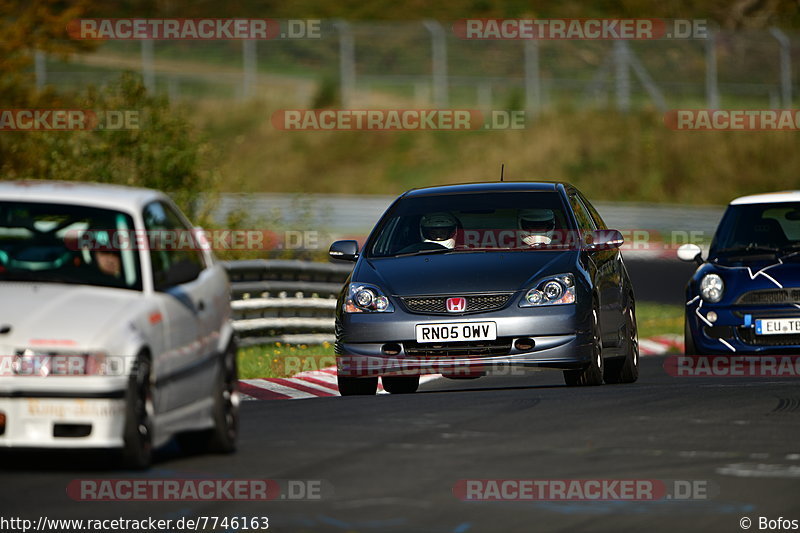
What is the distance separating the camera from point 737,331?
15.1m

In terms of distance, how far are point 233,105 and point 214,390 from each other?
149ft

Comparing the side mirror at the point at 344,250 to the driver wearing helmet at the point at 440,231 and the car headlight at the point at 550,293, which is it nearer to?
the driver wearing helmet at the point at 440,231

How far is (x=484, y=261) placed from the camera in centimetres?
1259

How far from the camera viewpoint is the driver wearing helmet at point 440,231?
13.3 meters

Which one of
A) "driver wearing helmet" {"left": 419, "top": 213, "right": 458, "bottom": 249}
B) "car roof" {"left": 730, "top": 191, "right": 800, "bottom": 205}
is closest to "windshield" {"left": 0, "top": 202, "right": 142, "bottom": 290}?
"driver wearing helmet" {"left": 419, "top": 213, "right": 458, "bottom": 249}

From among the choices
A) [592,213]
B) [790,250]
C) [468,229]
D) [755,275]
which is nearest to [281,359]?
[468,229]

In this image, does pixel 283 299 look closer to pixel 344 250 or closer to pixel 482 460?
pixel 344 250

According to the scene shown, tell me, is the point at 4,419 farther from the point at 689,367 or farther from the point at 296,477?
the point at 689,367

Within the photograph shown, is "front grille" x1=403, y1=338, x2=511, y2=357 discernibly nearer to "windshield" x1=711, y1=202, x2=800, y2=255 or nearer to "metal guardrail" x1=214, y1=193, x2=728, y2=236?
"windshield" x1=711, y1=202, x2=800, y2=255

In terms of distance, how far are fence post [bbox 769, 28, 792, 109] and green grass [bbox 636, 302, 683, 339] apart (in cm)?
1584

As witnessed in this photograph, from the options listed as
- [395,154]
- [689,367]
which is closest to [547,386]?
[689,367]

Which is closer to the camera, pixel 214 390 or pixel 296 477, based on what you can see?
pixel 296 477

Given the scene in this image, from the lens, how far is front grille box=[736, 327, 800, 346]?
14812mm

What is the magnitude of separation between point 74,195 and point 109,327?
4.56 ft
